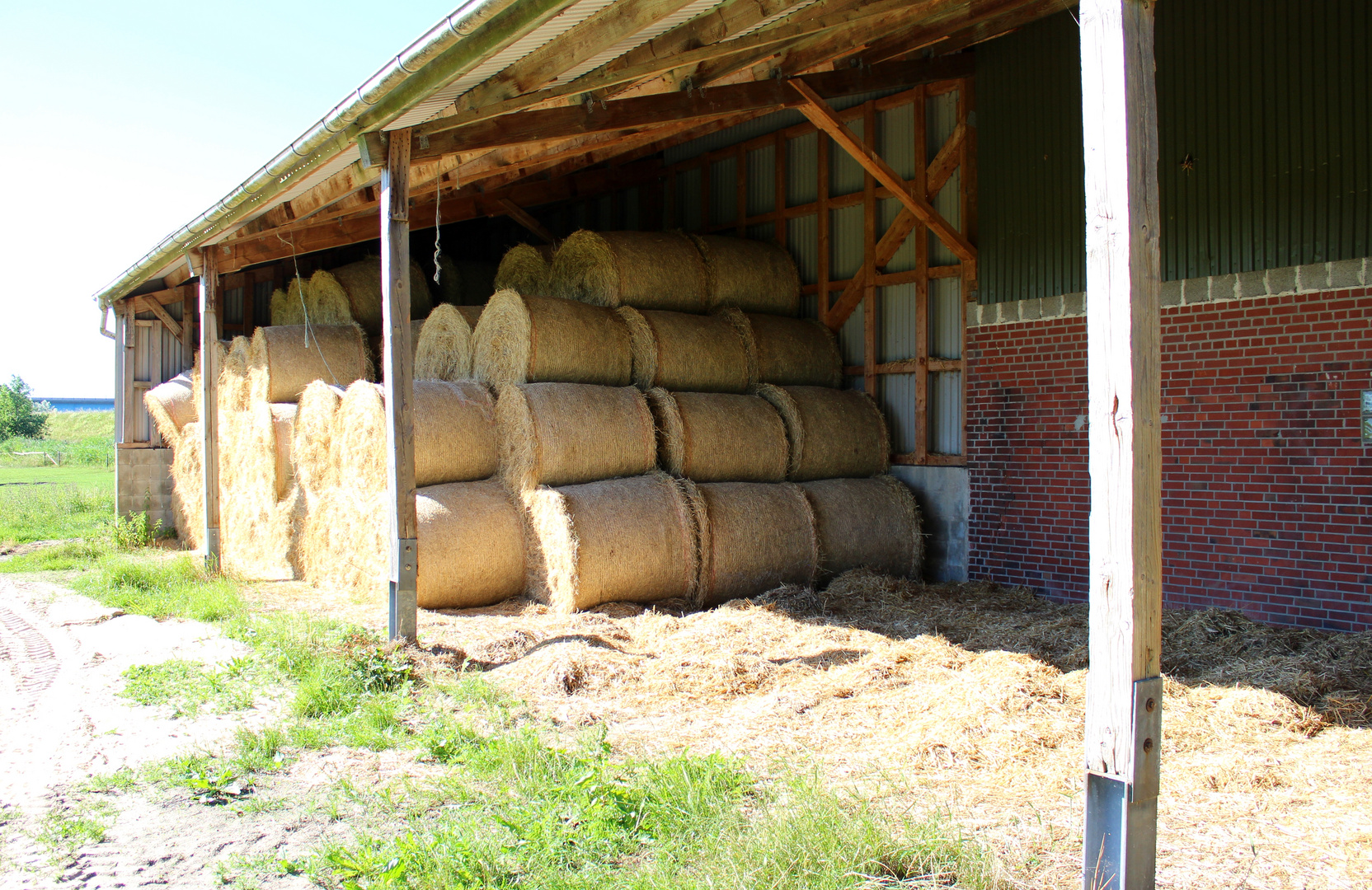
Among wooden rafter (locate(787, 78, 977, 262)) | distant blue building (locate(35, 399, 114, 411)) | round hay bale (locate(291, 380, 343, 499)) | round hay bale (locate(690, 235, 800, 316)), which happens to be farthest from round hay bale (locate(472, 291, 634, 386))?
distant blue building (locate(35, 399, 114, 411))

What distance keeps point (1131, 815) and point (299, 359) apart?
926 centimetres

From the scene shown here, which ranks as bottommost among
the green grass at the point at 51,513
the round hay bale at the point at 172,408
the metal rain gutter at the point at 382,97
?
the green grass at the point at 51,513

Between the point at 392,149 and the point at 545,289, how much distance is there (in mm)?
3274

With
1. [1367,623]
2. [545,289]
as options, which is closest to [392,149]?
[545,289]

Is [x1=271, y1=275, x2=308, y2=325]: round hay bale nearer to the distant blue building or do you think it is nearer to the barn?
the barn

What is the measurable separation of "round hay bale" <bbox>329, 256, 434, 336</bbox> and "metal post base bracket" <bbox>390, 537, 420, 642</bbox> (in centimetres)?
591

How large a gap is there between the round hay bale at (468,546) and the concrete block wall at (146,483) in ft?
23.9

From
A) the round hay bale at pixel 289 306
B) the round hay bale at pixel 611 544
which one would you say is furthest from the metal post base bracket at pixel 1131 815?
the round hay bale at pixel 289 306

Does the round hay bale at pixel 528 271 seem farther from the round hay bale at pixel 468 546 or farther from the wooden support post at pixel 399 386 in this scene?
the wooden support post at pixel 399 386

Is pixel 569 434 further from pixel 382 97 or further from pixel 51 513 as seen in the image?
pixel 51 513

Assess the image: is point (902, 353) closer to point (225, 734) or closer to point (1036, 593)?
point (1036, 593)

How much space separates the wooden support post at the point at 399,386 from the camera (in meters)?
6.01

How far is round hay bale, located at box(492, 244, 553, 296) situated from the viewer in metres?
9.53

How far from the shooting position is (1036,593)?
819 cm
